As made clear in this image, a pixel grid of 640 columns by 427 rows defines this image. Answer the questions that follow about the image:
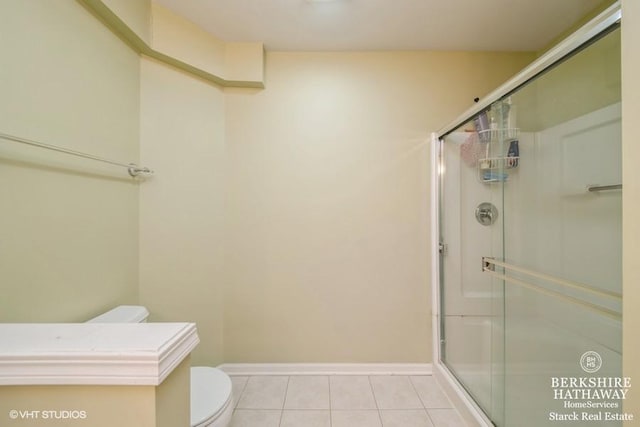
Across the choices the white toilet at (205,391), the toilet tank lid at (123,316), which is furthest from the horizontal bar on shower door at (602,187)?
the toilet tank lid at (123,316)

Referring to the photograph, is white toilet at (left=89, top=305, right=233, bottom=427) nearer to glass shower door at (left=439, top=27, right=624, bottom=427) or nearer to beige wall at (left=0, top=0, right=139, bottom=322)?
beige wall at (left=0, top=0, right=139, bottom=322)

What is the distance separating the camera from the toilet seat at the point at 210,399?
98cm

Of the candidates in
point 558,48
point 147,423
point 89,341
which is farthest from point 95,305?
point 558,48

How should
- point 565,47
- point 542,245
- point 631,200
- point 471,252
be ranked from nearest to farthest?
point 631,200 < point 565,47 < point 542,245 < point 471,252

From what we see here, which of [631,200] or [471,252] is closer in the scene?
[631,200]

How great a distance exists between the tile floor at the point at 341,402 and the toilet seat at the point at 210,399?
406 millimetres

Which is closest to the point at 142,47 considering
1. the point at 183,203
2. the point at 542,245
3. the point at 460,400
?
the point at 183,203

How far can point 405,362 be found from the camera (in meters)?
1.81

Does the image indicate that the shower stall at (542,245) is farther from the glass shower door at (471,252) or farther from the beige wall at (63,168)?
the beige wall at (63,168)

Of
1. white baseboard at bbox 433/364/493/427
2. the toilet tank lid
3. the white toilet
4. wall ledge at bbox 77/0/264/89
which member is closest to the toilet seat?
the white toilet

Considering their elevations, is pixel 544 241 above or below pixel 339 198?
below

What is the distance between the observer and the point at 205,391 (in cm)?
112

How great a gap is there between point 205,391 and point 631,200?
1640 millimetres

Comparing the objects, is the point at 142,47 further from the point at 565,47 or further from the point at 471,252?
the point at 471,252
